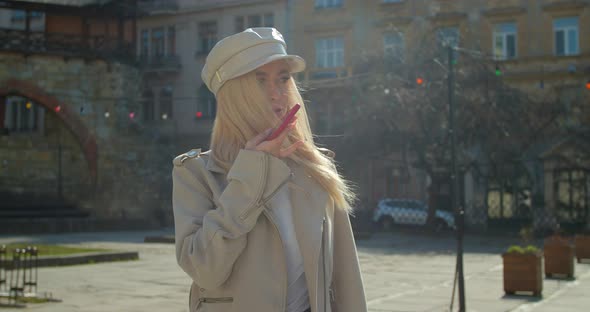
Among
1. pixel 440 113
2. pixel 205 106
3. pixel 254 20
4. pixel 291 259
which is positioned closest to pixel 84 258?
pixel 291 259

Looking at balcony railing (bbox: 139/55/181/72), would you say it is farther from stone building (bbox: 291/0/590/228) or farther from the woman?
the woman

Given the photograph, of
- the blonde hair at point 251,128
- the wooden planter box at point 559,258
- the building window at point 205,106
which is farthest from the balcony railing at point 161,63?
the blonde hair at point 251,128

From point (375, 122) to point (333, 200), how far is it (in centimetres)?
2731

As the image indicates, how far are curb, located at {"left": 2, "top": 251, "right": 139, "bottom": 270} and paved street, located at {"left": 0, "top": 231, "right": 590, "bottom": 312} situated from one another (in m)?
0.32

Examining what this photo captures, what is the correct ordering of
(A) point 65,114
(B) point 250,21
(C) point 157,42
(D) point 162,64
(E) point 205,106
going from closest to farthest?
(A) point 65,114 → (B) point 250,21 → (E) point 205,106 → (D) point 162,64 → (C) point 157,42

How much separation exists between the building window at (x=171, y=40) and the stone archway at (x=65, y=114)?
10634 millimetres

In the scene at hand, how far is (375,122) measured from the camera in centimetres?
2983

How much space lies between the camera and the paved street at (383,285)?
1066 centimetres

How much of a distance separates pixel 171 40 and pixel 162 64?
5.53 feet

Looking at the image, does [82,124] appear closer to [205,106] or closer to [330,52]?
[205,106]

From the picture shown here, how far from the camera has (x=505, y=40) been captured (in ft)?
120

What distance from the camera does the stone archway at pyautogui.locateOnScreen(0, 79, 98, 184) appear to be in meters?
34.5

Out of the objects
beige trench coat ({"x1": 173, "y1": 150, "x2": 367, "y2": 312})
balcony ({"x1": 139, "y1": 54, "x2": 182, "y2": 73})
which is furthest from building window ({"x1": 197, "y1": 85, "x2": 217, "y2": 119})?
beige trench coat ({"x1": 173, "y1": 150, "x2": 367, "y2": 312})

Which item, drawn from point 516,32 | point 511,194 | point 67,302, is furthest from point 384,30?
point 67,302
